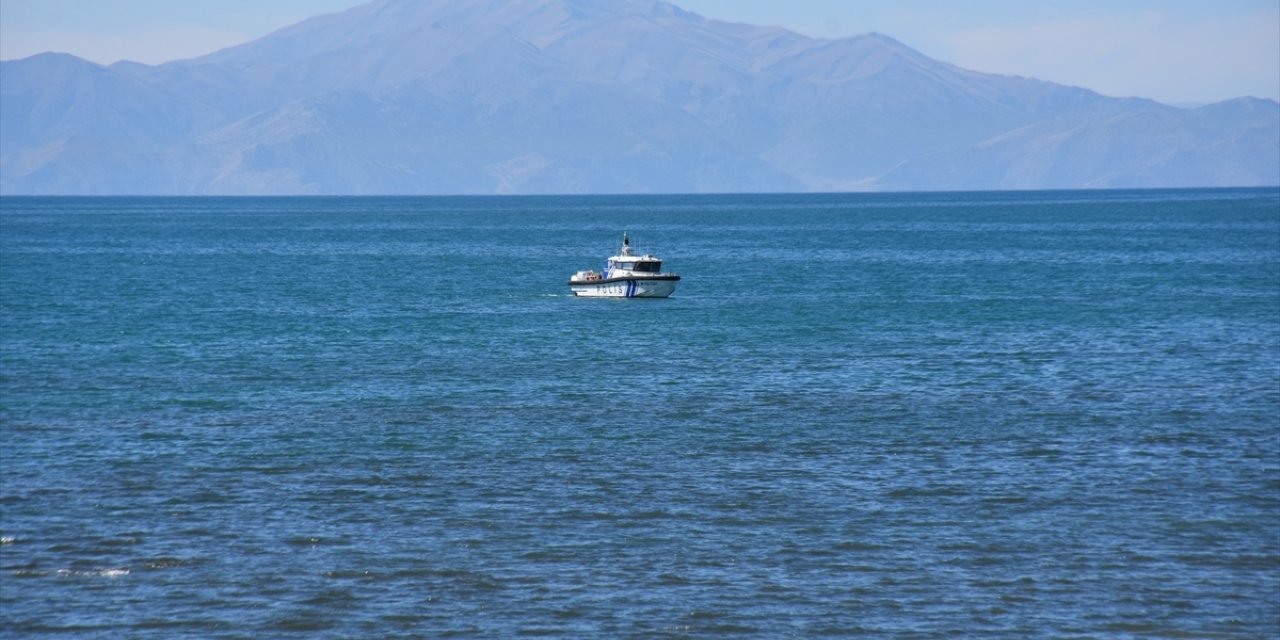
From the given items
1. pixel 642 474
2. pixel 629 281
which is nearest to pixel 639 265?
pixel 629 281

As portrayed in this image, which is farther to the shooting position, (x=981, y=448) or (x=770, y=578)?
(x=981, y=448)

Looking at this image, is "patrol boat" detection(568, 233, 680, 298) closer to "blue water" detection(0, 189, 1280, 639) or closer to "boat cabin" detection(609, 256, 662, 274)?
"boat cabin" detection(609, 256, 662, 274)

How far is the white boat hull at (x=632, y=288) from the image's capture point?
81.6 meters

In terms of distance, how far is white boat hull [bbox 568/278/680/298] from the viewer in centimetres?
8162

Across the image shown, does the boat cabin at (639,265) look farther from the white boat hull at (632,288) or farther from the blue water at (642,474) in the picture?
the blue water at (642,474)

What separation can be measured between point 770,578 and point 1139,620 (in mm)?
5712

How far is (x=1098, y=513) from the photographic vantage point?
28609mm

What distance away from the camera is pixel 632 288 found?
8175 cm

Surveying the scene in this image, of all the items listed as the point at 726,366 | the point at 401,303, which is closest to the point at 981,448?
the point at 726,366

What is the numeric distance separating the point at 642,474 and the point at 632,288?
49753 mm

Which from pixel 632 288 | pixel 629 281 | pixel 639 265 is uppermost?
pixel 639 265

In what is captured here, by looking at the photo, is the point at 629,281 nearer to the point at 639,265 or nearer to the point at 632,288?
the point at 632,288

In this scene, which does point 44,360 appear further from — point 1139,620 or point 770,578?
point 1139,620

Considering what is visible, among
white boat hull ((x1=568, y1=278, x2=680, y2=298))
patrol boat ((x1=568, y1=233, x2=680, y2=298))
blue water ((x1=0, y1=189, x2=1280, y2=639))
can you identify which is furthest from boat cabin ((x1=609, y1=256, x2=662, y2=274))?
blue water ((x1=0, y1=189, x2=1280, y2=639))
